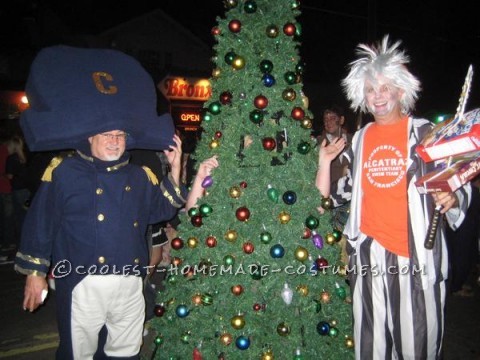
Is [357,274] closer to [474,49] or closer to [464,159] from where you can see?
[464,159]

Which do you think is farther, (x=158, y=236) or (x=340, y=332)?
(x=158, y=236)

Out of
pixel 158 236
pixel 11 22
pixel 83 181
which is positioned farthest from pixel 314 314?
pixel 11 22

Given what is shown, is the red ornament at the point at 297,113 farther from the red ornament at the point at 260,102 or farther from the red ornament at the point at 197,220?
the red ornament at the point at 197,220

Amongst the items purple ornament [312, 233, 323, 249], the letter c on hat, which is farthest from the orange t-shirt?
the letter c on hat

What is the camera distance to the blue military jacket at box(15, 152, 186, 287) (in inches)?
96.2

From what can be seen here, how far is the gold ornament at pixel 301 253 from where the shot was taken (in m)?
2.57

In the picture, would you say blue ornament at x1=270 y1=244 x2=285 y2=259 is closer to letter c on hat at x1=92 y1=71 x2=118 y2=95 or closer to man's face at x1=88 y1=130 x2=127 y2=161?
man's face at x1=88 y1=130 x2=127 y2=161

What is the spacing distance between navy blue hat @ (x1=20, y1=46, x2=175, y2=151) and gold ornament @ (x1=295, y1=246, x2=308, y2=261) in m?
1.27

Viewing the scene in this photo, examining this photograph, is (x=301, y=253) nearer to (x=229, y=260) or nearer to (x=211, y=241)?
(x=229, y=260)

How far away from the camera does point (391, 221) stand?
2.56m

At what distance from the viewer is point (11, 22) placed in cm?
1599

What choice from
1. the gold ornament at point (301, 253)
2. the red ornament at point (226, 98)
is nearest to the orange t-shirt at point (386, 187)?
the gold ornament at point (301, 253)

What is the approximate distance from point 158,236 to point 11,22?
16.2 metres

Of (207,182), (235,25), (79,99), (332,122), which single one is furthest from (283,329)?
(332,122)
